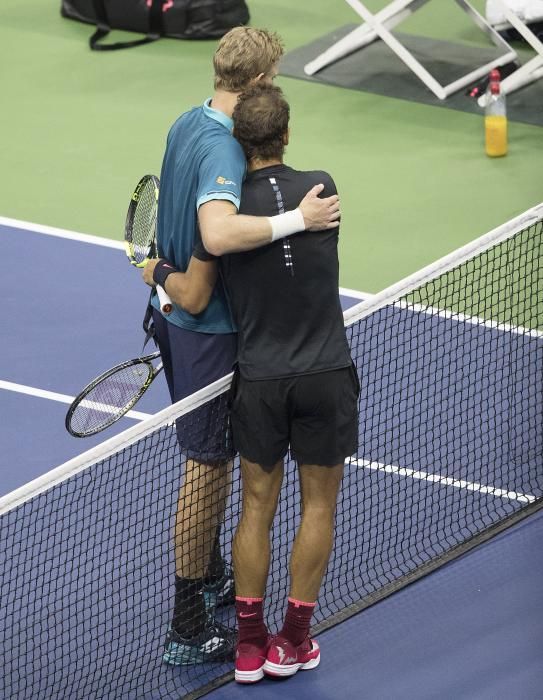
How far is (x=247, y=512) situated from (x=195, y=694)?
805 millimetres

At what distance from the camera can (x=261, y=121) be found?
493 centimetres

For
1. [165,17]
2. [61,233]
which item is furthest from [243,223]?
[165,17]

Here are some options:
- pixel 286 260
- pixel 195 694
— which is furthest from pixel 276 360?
pixel 195 694

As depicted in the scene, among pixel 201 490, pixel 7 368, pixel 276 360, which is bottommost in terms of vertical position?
pixel 7 368

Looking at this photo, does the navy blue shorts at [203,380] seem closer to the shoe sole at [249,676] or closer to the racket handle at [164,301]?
the racket handle at [164,301]

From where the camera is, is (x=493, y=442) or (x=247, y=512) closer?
(x=247, y=512)

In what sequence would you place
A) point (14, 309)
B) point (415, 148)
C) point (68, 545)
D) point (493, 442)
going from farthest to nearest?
point (415, 148)
point (14, 309)
point (493, 442)
point (68, 545)

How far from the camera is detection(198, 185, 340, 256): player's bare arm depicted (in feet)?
16.1

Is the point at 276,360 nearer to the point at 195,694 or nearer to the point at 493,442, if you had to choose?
the point at 195,694

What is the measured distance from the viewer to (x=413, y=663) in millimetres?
5723

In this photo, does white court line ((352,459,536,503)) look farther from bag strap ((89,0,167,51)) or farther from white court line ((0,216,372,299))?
bag strap ((89,0,167,51))

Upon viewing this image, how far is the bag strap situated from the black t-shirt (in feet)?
25.2

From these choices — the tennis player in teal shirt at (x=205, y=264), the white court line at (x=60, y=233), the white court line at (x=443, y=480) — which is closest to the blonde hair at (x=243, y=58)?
the tennis player in teal shirt at (x=205, y=264)

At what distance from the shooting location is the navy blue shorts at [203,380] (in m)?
5.44
